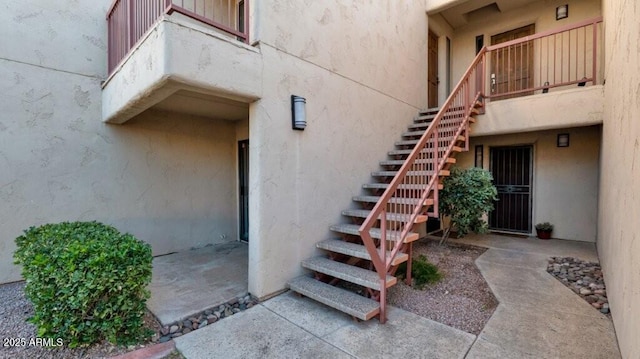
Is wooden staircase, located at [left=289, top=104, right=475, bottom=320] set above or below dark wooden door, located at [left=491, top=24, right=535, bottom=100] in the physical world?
below

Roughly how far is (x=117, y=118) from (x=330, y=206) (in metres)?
3.32

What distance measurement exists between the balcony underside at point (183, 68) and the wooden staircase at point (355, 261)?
7.01ft

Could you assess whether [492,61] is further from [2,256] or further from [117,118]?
[2,256]

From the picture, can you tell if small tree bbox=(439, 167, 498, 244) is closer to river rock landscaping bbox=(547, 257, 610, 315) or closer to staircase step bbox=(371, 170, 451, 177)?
staircase step bbox=(371, 170, 451, 177)

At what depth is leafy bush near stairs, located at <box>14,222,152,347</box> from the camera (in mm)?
2234

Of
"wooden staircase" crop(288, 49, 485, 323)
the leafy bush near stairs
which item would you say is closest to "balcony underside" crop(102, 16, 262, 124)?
the leafy bush near stairs

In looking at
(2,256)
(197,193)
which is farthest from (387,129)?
(2,256)

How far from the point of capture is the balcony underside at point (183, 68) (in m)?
2.70

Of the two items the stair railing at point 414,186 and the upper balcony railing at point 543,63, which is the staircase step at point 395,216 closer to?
the stair railing at point 414,186

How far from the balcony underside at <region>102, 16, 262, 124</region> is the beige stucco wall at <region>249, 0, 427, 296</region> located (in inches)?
11.0

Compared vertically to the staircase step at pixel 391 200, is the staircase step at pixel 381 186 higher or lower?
higher

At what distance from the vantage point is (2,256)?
3.73m

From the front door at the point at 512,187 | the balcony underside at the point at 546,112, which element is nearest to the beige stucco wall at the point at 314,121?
the balcony underside at the point at 546,112

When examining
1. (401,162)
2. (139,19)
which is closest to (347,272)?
(401,162)
